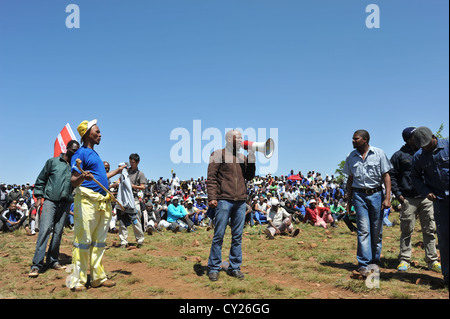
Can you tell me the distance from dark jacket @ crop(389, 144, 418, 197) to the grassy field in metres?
1.27

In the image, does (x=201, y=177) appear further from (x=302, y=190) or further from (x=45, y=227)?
(x=45, y=227)

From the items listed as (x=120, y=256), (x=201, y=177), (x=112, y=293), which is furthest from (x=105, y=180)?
(x=201, y=177)

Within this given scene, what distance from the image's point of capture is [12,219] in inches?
519

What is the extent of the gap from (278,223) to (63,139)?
7270 mm

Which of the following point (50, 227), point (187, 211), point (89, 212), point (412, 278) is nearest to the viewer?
point (89, 212)

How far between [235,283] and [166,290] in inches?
36.4

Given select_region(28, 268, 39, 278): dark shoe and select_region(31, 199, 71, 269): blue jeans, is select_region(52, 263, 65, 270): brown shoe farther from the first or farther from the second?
select_region(28, 268, 39, 278): dark shoe

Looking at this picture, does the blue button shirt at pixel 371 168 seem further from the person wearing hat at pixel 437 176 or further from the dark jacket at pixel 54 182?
the dark jacket at pixel 54 182

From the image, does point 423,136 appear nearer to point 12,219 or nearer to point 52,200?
point 52,200

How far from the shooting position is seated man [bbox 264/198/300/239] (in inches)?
421

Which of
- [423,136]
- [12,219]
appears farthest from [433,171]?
[12,219]

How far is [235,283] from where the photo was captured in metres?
4.65

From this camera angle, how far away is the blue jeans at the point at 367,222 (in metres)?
5.09

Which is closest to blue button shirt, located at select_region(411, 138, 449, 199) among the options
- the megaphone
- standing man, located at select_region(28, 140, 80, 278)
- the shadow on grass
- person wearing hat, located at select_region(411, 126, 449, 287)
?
person wearing hat, located at select_region(411, 126, 449, 287)
